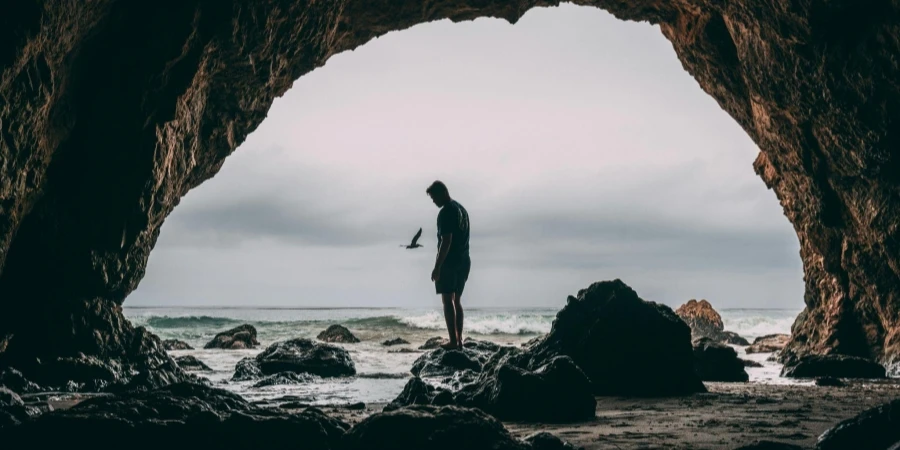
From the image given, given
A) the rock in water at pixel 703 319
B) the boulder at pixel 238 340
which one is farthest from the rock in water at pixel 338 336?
the rock in water at pixel 703 319

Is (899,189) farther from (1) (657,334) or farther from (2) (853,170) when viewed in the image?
(1) (657,334)

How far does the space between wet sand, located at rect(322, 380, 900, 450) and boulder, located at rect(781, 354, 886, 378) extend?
6.07 feet

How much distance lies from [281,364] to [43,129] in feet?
11.7

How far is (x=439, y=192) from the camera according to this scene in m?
7.95

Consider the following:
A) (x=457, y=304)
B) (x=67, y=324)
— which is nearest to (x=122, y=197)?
(x=67, y=324)

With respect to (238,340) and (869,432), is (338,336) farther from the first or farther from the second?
(869,432)

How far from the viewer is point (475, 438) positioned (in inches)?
99.3

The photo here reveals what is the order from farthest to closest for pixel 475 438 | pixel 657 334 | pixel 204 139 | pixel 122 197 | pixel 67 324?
pixel 204 139, pixel 122 197, pixel 67 324, pixel 657 334, pixel 475 438

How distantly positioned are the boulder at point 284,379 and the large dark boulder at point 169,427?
3.63 metres

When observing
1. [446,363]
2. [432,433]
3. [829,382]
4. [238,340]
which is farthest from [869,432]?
[238,340]

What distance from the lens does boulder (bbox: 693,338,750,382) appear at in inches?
274

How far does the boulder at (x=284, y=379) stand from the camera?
6.51m

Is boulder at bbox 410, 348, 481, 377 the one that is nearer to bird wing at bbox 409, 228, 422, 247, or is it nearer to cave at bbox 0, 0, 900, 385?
bird wing at bbox 409, 228, 422, 247

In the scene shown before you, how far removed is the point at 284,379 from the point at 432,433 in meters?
4.82
